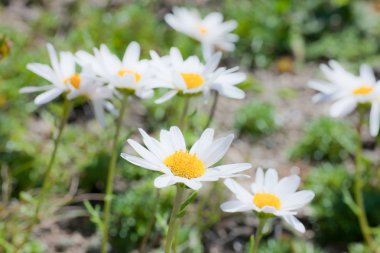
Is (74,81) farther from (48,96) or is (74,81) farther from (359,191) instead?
(359,191)

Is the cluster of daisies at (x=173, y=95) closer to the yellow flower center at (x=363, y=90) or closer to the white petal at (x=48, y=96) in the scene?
the white petal at (x=48, y=96)

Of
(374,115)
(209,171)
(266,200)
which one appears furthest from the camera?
(374,115)

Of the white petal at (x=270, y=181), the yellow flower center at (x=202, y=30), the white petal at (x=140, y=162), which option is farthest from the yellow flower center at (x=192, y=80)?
the yellow flower center at (x=202, y=30)

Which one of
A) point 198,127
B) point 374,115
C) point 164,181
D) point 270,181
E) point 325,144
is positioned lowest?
point 325,144

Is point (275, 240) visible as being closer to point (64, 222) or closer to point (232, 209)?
point (64, 222)

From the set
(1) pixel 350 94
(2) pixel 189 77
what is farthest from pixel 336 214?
(2) pixel 189 77
